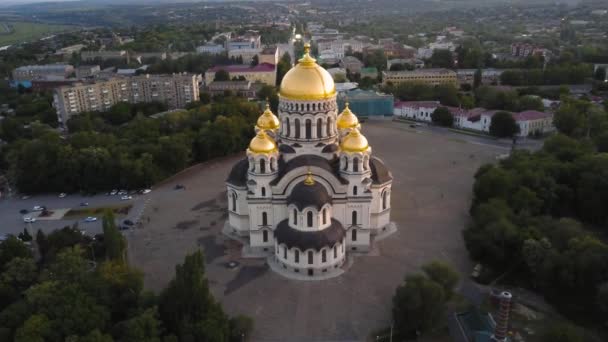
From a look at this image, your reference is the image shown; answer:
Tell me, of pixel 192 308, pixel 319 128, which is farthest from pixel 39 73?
pixel 192 308

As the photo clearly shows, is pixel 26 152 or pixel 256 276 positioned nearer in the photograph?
pixel 256 276

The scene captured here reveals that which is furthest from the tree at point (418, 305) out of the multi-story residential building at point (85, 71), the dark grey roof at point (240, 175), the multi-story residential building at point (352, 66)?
the multi-story residential building at point (85, 71)

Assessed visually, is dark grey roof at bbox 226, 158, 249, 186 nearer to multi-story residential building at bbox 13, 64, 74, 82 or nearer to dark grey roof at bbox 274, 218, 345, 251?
dark grey roof at bbox 274, 218, 345, 251

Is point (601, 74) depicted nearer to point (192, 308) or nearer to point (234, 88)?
point (234, 88)

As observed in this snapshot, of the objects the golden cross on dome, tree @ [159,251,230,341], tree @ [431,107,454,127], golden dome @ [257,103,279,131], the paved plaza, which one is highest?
golden dome @ [257,103,279,131]

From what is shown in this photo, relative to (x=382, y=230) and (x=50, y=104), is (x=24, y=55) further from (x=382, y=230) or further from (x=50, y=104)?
(x=382, y=230)

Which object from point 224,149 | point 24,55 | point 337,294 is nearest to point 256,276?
point 337,294

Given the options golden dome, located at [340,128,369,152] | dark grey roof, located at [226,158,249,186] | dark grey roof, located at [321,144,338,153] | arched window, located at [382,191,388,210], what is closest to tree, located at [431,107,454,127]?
arched window, located at [382,191,388,210]
